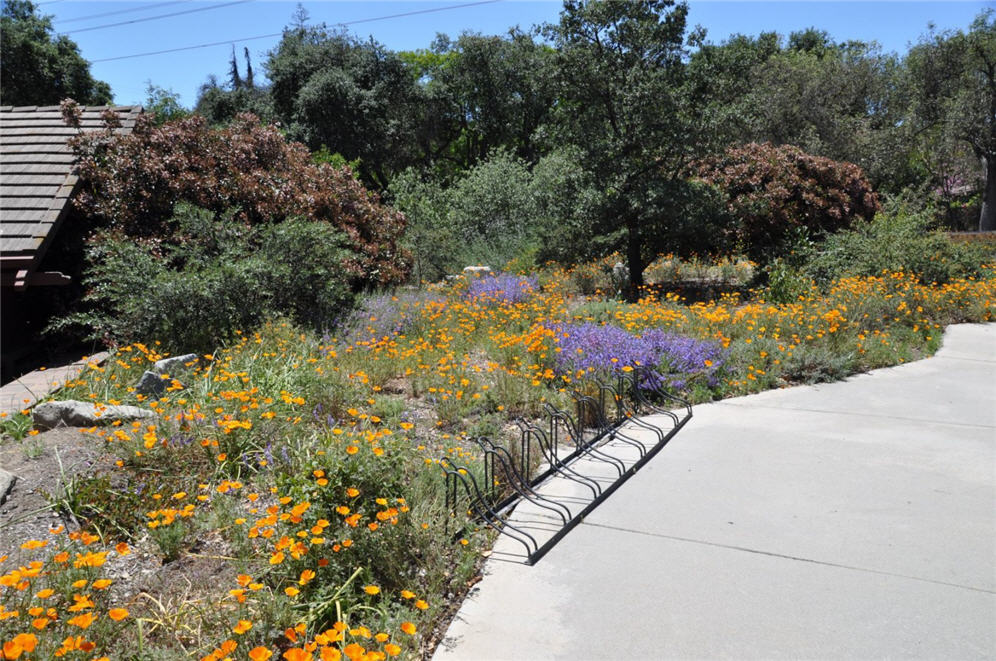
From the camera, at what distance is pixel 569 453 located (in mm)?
4906

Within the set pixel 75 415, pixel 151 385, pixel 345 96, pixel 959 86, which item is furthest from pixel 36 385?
pixel 959 86

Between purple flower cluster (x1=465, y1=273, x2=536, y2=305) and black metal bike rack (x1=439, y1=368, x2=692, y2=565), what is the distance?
10.3 ft

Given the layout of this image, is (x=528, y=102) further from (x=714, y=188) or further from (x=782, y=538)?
(x=782, y=538)

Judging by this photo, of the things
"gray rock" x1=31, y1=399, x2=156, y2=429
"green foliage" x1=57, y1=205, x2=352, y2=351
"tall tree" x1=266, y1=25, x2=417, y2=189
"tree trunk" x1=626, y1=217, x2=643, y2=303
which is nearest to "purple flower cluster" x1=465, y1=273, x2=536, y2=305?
"green foliage" x1=57, y1=205, x2=352, y2=351

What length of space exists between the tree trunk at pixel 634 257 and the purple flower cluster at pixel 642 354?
5213 millimetres

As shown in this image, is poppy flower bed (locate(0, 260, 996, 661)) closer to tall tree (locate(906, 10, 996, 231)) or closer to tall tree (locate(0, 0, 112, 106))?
tall tree (locate(906, 10, 996, 231))

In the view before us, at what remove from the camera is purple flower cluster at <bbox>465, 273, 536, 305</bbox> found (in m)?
8.88

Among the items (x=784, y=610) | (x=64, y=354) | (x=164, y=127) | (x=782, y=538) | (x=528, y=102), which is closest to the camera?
(x=784, y=610)

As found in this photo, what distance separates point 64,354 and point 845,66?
26902mm

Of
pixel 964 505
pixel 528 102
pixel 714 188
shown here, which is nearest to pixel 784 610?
pixel 964 505

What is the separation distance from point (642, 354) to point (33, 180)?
7.83 metres

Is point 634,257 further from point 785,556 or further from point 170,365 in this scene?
point 785,556

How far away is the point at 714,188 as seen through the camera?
11961 mm

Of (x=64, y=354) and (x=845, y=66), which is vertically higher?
(x=845, y=66)
